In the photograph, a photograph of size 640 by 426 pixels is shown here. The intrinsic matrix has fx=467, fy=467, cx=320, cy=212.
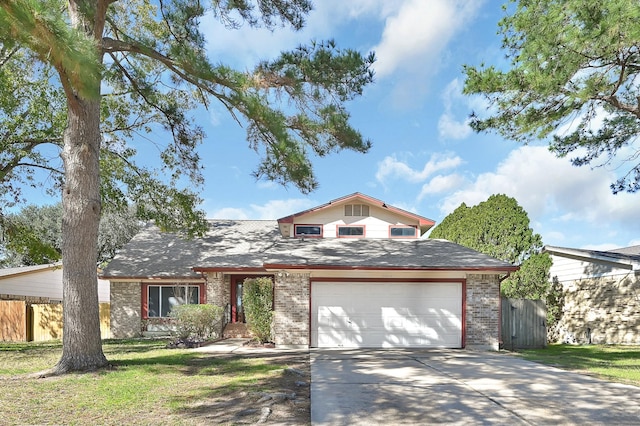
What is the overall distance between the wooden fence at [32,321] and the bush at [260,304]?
7423 mm

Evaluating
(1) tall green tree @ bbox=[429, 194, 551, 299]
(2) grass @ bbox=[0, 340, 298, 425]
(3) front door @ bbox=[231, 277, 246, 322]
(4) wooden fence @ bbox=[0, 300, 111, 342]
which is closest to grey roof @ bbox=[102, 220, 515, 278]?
(3) front door @ bbox=[231, 277, 246, 322]

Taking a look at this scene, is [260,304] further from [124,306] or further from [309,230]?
[124,306]

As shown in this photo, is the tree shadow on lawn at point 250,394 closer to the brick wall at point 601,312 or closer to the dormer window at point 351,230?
the dormer window at point 351,230

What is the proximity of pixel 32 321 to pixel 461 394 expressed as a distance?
17.7 m

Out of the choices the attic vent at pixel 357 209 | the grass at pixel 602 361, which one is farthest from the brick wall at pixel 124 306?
the grass at pixel 602 361

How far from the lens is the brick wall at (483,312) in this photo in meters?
13.7

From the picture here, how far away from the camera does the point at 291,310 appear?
1365 centimetres

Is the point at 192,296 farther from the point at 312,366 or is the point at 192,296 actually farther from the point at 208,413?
the point at 208,413

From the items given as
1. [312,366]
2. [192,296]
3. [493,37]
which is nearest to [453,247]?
[493,37]

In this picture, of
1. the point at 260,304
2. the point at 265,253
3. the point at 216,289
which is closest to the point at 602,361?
the point at 260,304

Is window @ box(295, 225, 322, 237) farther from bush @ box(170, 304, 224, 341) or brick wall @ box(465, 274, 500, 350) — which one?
brick wall @ box(465, 274, 500, 350)

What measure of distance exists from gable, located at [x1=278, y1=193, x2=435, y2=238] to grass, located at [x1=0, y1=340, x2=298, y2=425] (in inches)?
285

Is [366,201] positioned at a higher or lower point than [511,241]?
higher

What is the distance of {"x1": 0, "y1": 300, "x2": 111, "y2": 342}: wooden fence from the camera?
18.1 m
